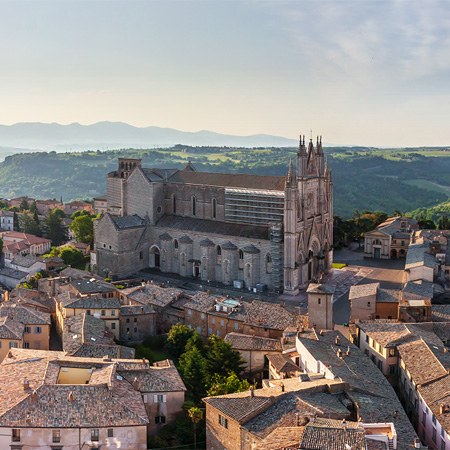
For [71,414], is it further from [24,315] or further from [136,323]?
[136,323]

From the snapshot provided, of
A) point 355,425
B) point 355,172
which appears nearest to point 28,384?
point 355,425

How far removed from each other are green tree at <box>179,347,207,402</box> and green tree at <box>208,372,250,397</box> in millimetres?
654

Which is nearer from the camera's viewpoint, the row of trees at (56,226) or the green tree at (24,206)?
the row of trees at (56,226)

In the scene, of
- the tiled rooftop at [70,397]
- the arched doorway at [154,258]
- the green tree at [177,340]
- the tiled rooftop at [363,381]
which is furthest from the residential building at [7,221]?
the tiled rooftop at [363,381]

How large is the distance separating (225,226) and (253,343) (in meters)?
→ 26.5

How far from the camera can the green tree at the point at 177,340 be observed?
4497cm

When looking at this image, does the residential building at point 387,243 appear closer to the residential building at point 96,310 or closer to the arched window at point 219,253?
the arched window at point 219,253

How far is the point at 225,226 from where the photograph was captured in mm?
66750

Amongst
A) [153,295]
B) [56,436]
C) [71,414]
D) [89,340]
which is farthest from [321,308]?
[56,436]

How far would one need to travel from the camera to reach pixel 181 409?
112 feet

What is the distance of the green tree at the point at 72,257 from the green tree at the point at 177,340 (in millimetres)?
28784

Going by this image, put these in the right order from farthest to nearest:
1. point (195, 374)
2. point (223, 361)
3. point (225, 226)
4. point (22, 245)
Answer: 1. point (22, 245)
2. point (225, 226)
3. point (223, 361)
4. point (195, 374)

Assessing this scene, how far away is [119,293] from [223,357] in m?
17.1

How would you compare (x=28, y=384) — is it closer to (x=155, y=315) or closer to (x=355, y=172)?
(x=155, y=315)
